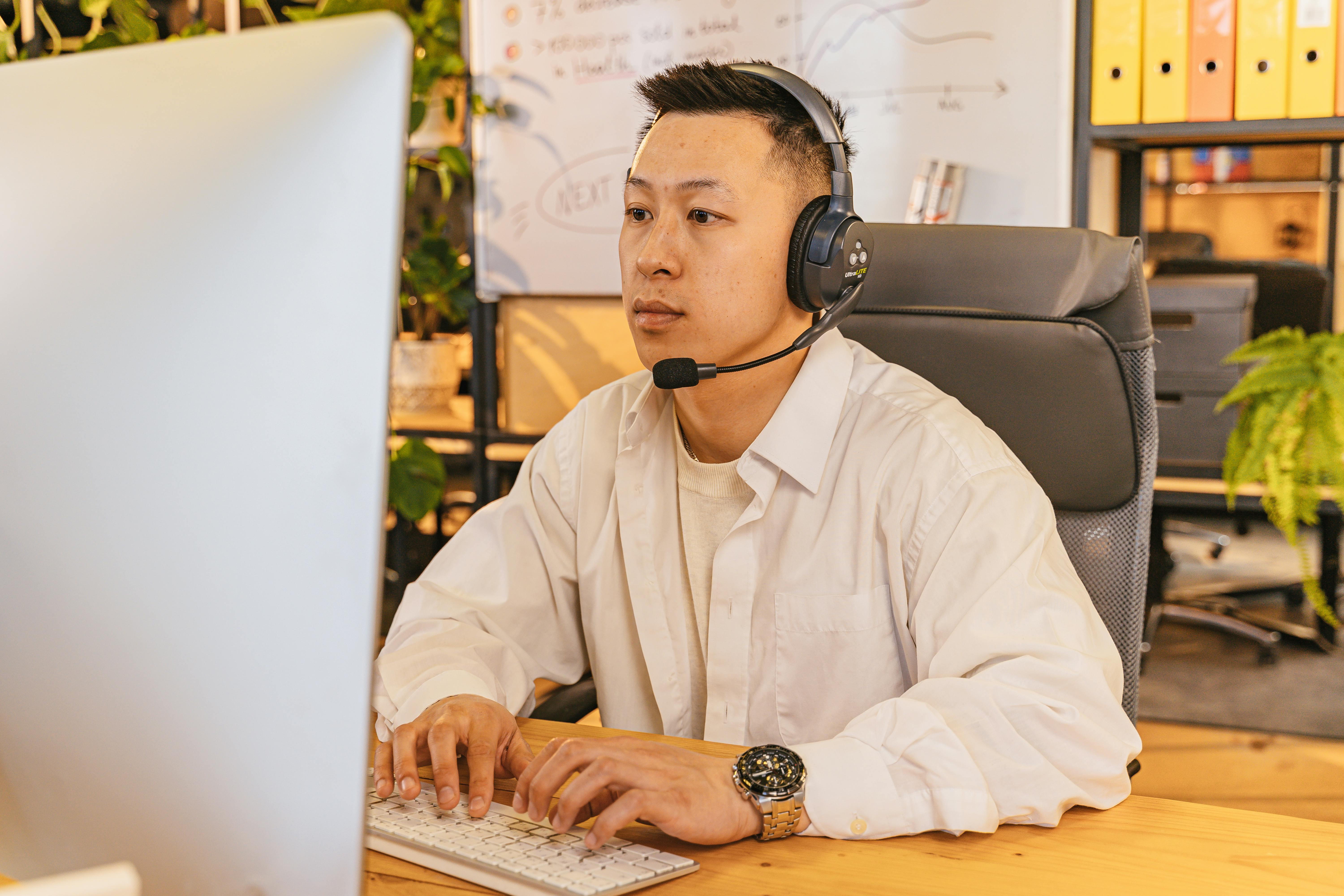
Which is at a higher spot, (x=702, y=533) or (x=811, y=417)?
(x=811, y=417)

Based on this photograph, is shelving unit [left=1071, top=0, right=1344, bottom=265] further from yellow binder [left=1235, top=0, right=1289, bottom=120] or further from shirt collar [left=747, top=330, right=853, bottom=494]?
shirt collar [left=747, top=330, right=853, bottom=494]

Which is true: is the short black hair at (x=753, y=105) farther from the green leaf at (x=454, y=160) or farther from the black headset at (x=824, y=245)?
the green leaf at (x=454, y=160)

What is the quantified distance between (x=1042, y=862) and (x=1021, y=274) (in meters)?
0.66

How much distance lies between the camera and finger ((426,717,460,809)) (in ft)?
2.49

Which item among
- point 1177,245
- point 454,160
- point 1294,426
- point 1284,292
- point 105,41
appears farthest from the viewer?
point 1177,245

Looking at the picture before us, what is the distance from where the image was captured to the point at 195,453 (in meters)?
0.40

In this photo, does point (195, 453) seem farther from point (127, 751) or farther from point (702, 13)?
point (702, 13)

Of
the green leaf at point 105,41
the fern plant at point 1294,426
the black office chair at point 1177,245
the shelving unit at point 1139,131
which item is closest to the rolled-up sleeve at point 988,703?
the fern plant at point 1294,426

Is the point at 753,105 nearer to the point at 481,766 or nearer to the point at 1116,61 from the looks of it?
the point at 481,766

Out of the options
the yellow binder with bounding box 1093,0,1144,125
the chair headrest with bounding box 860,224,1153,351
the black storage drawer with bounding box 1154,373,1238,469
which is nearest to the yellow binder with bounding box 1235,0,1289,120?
the yellow binder with bounding box 1093,0,1144,125

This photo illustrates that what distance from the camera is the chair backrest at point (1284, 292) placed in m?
3.14

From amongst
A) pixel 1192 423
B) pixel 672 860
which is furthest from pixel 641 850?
pixel 1192 423

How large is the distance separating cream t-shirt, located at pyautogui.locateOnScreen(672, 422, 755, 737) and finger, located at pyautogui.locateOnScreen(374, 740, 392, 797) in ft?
1.27

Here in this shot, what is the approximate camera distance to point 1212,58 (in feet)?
6.63
